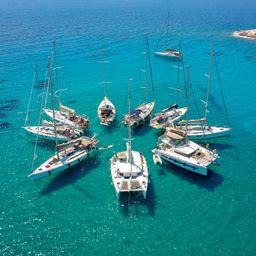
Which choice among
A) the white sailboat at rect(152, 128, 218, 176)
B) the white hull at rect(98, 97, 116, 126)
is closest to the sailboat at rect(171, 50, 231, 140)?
the white sailboat at rect(152, 128, 218, 176)

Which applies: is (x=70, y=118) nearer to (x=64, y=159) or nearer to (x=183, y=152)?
(x=64, y=159)

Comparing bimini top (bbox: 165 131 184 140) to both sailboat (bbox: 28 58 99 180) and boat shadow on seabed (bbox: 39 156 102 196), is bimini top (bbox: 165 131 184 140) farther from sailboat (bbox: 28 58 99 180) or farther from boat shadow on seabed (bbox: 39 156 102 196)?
boat shadow on seabed (bbox: 39 156 102 196)

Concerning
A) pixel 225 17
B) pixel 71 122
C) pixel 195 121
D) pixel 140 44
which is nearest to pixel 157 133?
pixel 195 121

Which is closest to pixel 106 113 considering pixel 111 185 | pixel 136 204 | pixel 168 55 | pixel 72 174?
pixel 72 174

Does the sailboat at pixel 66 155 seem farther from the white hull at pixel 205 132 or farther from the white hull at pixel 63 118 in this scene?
the white hull at pixel 205 132

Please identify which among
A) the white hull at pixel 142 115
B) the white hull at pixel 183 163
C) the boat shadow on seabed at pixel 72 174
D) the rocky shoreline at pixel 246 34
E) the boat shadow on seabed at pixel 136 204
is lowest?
the rocky shoreline at pixel 246 34

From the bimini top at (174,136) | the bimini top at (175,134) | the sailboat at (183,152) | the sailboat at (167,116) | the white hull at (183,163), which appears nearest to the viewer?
the white hull at (183,163)

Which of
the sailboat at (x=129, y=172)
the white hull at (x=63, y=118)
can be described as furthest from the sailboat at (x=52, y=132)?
the sailboat at (x=129, y=172)
